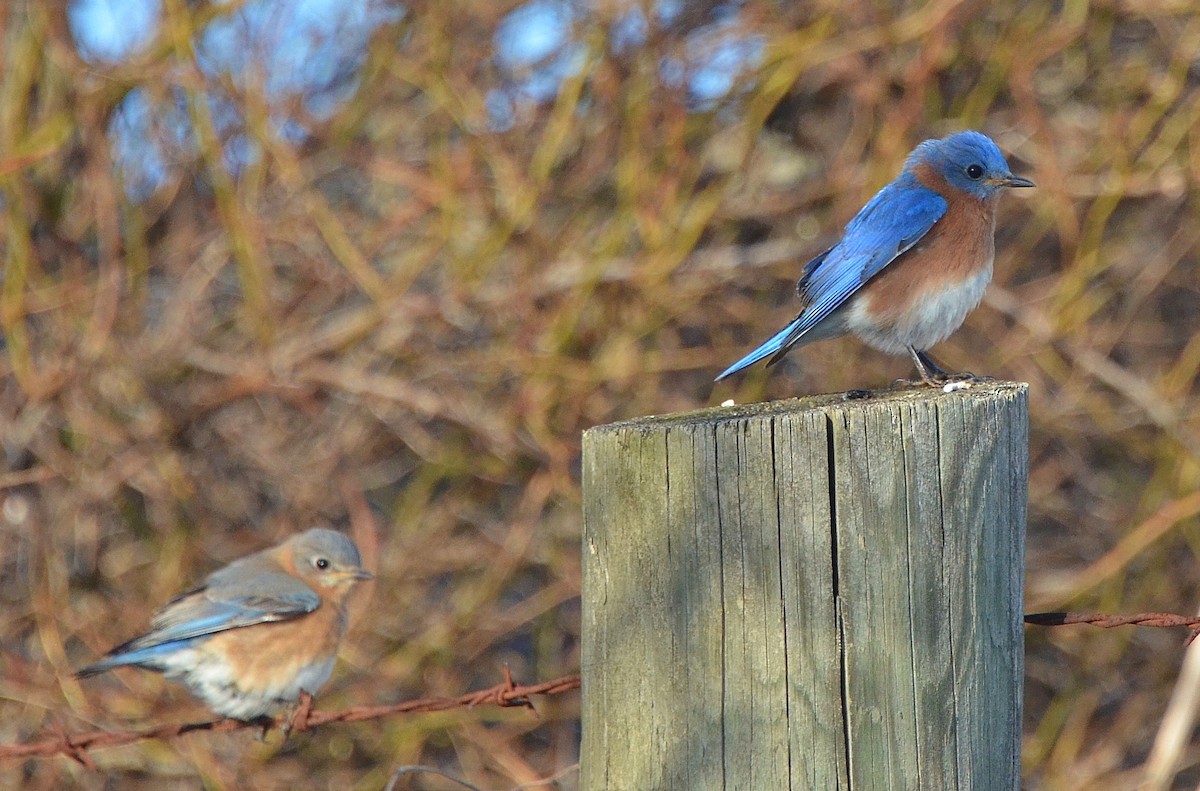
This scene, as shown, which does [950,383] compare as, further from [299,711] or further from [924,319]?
[299,711]

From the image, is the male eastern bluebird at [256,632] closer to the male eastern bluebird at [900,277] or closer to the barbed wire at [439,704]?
the barbed wire at [439,704]

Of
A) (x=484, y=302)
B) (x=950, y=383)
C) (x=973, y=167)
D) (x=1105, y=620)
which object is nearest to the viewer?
(x=1105, y=620)

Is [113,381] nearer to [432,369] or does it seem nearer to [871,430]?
[432,369]

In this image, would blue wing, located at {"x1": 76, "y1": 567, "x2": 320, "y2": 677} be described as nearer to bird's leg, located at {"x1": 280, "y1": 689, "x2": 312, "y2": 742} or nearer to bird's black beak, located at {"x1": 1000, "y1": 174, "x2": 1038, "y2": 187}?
bird's leg, located at {"x1": 280, "y1": 689, "x2": 312, "y2": 742}

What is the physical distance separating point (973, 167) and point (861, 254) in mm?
572

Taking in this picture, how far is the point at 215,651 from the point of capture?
464cm

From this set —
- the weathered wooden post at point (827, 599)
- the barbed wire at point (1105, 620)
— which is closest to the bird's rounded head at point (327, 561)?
the barbed wire at point (1105, 620)

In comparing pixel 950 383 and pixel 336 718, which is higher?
pixel 950 383

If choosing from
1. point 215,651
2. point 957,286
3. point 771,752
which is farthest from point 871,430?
point 215,651

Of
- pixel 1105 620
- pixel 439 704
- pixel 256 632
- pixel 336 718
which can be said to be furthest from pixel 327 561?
pixel 1105 620

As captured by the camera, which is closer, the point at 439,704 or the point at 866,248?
the point at 439,704

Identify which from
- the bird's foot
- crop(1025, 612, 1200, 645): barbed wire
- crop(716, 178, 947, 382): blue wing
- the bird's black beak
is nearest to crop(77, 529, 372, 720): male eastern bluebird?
crop(716, 178, 947, 382): blue wing

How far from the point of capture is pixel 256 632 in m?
4.73

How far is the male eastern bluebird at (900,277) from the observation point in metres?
3.70
